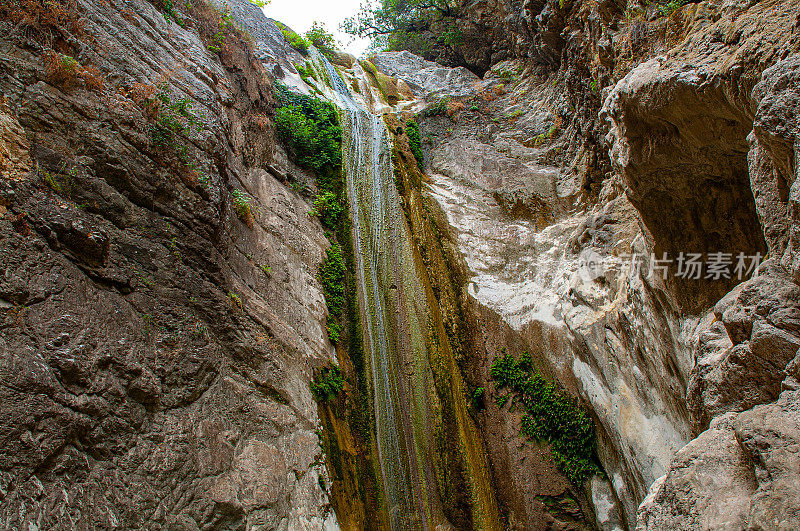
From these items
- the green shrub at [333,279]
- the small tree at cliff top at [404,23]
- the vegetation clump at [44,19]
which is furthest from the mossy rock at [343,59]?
the vegetation clump at [44,19]

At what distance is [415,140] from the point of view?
51.4ft

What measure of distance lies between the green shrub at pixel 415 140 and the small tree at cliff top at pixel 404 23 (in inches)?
373

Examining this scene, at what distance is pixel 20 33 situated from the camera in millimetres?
6105

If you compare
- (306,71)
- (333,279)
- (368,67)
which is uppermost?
(368,67)

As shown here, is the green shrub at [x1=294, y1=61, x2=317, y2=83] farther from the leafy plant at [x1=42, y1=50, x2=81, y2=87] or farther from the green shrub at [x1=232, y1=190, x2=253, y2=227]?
the leafy plant at [x1=42, y1=50, x2=81, y2=87]

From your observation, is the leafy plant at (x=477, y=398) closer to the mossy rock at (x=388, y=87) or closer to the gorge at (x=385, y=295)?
the gorge at (x=385, y=295)

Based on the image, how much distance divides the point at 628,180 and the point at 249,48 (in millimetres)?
11717

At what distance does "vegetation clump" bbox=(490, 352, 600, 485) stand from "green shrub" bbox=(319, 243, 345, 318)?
12.8ft

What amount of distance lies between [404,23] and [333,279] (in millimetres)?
21869

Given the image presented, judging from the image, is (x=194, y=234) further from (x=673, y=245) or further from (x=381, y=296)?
(x=673, y=245)

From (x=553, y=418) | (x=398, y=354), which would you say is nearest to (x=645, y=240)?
(x=553, y=418)

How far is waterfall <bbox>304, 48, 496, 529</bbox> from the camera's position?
7828mm

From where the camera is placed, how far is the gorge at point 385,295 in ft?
13.2

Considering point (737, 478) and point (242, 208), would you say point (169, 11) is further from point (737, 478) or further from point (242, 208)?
point (737, 478)
